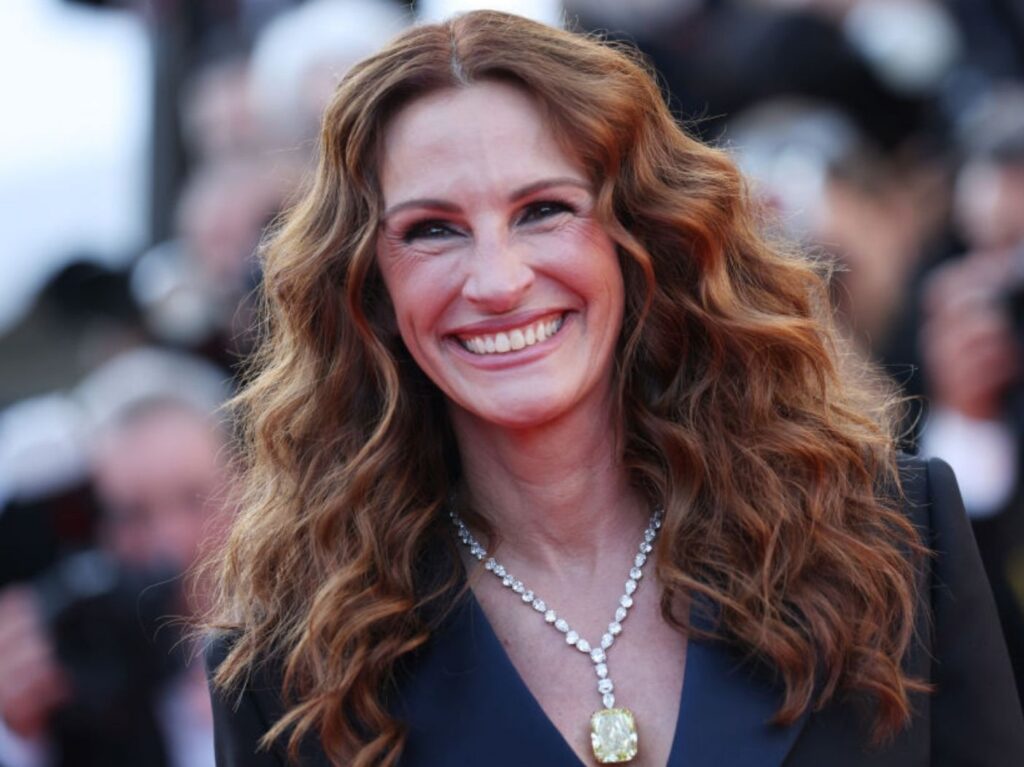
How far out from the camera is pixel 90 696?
4672 mm

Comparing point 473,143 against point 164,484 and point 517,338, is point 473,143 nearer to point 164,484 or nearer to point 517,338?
point 517,338

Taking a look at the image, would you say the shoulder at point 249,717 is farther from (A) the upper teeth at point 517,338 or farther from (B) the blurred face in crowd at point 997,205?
(B) the blurred face in crowd at point 997,205

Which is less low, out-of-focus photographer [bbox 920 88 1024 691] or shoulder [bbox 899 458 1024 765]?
shoulder [bbox 899 458 1024 765]

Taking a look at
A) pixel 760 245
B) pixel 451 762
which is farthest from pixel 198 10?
pixel 451 762

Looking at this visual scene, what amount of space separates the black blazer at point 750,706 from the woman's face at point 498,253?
400 mm

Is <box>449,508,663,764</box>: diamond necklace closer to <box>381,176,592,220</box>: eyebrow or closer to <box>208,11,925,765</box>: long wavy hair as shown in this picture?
<box>208,11,925,765</box>: long wavy hair

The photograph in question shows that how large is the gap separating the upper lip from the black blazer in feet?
1.51

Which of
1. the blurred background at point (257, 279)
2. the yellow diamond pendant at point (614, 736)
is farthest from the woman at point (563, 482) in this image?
the blurred background at point (257, 279)

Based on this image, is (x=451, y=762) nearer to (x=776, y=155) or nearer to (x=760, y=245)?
(x=760, y=245)

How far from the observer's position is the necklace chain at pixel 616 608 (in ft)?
9.11

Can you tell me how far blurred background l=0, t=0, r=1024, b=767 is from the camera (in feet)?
15.0

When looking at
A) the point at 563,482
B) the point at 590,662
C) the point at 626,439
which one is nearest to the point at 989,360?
the point at 626,439

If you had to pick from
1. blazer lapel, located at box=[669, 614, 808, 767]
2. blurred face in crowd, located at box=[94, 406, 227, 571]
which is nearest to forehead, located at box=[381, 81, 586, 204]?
blazer lapel, located at box=[669, 614, 808, 767]

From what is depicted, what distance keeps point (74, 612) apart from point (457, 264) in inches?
95.0
